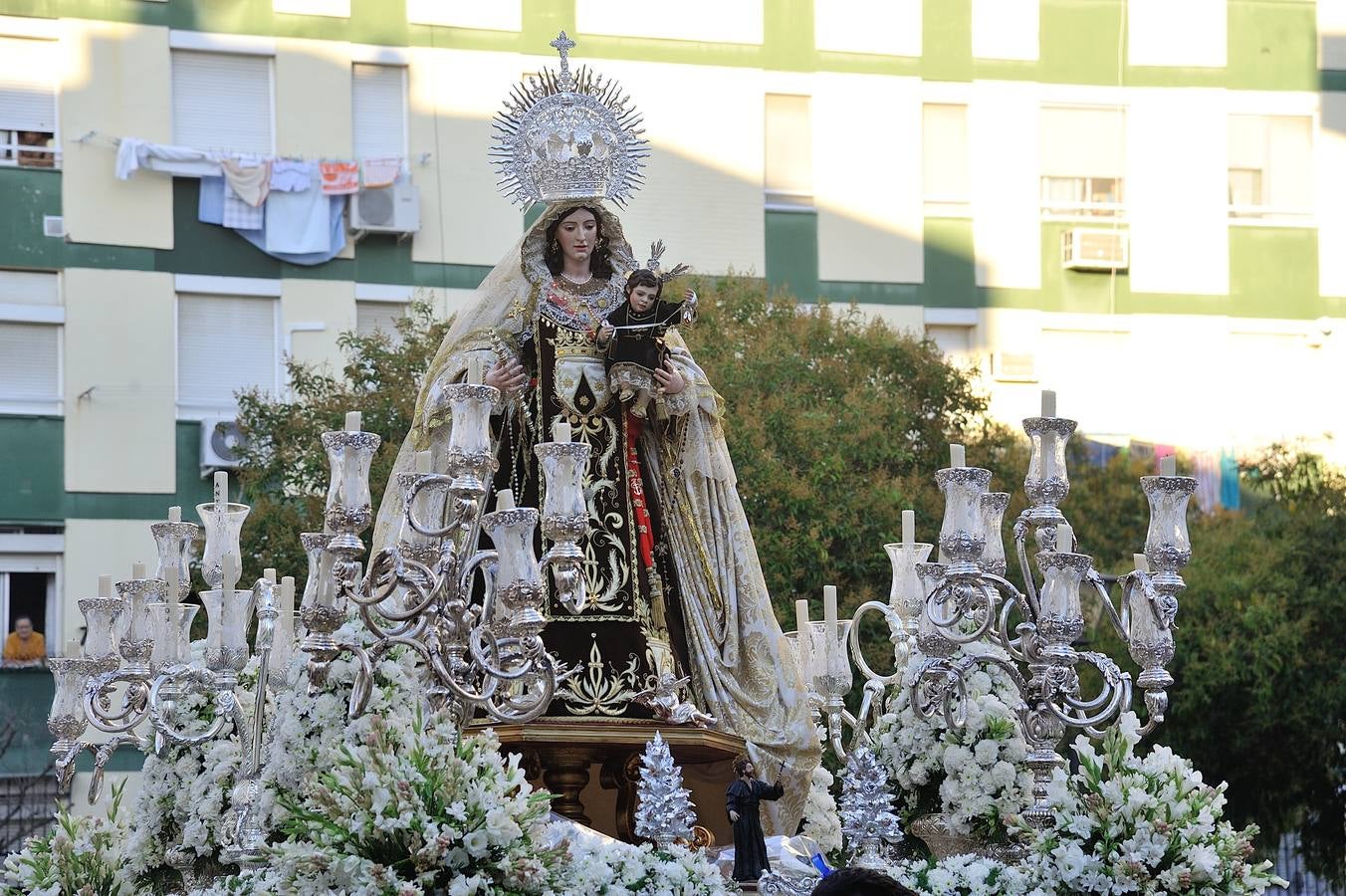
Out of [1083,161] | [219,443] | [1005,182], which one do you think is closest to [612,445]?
[219,443]

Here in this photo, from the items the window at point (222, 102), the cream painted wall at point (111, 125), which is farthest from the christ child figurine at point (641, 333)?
the window at point (222, 102)

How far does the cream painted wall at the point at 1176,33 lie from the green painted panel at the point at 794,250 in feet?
16.2

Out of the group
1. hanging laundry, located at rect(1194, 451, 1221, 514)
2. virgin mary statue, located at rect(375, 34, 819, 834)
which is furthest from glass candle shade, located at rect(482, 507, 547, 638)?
hanging laundry, located at rect(1194, 451, 1221, 514)

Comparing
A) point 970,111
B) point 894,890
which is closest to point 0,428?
point 970,111

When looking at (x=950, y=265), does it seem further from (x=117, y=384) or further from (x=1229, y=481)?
(x=117, y=384)

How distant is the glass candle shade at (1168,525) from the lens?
1095 centimetres

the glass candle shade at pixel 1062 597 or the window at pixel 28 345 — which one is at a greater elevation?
the window at pixel 28 345

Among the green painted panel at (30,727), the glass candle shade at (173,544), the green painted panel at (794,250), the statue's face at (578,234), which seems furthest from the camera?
the green painted panel at (794,250)

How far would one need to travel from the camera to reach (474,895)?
8930 millimetres

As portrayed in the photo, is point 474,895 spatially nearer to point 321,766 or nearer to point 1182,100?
point 321,766

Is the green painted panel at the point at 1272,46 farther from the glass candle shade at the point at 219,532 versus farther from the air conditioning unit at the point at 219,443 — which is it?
the glass candle shade at the point at 219,532

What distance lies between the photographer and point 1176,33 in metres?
31.7

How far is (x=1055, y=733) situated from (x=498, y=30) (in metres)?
19.0

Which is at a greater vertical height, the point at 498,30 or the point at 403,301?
the point at 498,30
